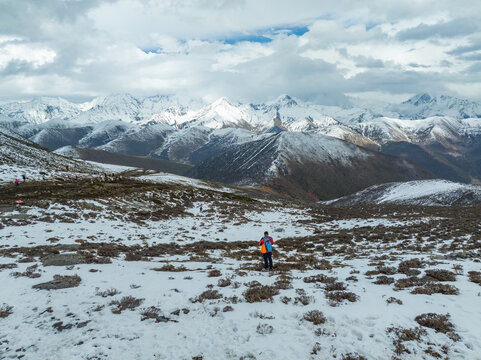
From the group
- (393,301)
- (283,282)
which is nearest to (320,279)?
(283,282)

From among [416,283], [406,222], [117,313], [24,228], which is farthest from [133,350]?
[406,222]

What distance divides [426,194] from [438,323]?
267 ft

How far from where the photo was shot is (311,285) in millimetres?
13258

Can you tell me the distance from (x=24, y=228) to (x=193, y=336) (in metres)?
24.4

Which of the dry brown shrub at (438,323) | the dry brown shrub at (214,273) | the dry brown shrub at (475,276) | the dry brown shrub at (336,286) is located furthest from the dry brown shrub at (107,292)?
the dry brown shrub at (475,276)

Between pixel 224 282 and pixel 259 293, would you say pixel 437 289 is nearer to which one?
pixel 259 293

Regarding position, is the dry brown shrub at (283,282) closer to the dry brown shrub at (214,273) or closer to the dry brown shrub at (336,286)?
the dry brown shrub at (336,286)

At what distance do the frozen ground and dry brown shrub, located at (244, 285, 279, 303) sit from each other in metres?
0.07

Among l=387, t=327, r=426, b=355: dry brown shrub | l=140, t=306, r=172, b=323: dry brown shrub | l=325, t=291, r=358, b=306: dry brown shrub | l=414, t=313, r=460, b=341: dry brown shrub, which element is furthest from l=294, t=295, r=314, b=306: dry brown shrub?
l=140, t=306, r=172, b=323: dry brown shrub

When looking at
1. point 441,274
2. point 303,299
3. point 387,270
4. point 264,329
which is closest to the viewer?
point 264,329

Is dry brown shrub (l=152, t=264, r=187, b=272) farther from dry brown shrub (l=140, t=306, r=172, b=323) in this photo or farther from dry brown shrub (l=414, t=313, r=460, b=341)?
dry brown shrub (l=414, t=313, r=460, b=341)

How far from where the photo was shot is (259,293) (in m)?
12.0

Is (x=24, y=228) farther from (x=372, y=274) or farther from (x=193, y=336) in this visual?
(x=372, y=274)

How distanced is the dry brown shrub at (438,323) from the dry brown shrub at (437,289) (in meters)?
2.25
